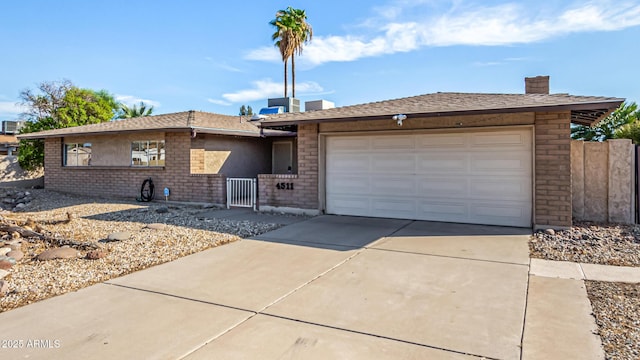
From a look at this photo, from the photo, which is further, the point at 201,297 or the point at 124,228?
the point at 124,228

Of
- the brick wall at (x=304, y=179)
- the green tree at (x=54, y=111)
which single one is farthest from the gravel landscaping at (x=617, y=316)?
the green tree at (x=54, y=111)

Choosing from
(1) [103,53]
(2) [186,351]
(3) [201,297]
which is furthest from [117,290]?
(1) [103,53]

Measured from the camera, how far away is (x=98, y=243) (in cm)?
741

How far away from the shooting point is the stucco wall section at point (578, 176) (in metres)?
9.26

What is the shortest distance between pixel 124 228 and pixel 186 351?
666 cm

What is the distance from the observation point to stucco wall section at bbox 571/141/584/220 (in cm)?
926

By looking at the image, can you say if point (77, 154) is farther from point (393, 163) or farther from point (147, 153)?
point (393, 163)

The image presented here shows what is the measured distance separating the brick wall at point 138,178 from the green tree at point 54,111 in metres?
4.15

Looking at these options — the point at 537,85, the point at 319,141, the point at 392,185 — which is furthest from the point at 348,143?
the point at 537,85

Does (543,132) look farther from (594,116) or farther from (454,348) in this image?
(454,348)

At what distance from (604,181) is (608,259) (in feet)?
12.4

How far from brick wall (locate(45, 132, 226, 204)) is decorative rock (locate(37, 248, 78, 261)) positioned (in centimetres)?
663

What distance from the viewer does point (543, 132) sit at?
8.35 m

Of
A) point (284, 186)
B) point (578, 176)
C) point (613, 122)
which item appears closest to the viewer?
point (578, 176)
